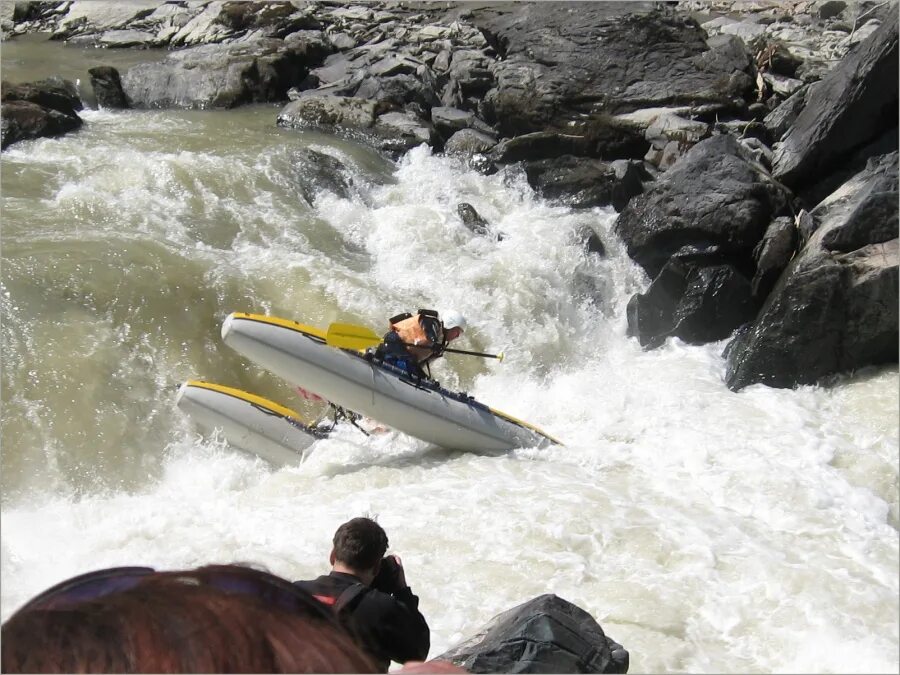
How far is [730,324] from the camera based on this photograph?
27.8 feet

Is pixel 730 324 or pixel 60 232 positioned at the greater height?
pixel 60 232

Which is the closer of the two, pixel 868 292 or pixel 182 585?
pixel 182 585

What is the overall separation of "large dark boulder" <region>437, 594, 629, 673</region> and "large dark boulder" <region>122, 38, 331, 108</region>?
495 inches

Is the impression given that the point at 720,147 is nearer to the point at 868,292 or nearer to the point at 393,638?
the point at 868,292

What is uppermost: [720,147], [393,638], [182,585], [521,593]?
[182,585]

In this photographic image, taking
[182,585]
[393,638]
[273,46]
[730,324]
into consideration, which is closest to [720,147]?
[730,324]

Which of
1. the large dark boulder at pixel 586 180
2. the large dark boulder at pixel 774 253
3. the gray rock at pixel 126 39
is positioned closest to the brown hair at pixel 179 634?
the large dark boulder at pixel 774 253

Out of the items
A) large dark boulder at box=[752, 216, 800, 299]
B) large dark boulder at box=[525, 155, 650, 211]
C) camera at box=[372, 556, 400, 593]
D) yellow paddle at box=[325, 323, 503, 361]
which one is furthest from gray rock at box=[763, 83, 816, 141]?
camera at box=[372, 556, 400, 593]

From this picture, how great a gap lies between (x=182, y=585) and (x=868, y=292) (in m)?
7.42

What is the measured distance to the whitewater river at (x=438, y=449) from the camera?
14.8 feet

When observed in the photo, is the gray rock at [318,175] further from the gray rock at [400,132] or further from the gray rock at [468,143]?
the gray rock at [468,143]

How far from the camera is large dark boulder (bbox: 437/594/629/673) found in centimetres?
311

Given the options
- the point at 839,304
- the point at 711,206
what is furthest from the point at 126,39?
the point at 839,304

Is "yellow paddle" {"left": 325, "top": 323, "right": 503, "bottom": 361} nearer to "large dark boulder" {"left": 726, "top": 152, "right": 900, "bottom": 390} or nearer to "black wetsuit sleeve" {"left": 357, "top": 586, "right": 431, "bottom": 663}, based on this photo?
"large dark boulder" {"left": 726, "top": 152, "right": 900, "bottom": 390}
